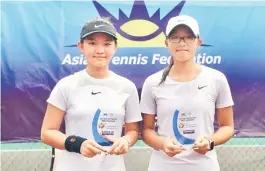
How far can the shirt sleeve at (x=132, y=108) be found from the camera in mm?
2012

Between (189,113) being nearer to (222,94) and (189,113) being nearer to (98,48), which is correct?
(222,94)

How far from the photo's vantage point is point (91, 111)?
1889 millimetres

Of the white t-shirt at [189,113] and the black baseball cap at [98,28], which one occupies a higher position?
the black baseball cap at [98,28]

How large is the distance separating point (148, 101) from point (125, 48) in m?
2.27

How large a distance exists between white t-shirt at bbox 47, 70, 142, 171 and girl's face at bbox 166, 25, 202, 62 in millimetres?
297

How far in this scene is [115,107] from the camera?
76.0 inches

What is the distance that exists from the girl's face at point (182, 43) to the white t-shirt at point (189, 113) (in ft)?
0.41

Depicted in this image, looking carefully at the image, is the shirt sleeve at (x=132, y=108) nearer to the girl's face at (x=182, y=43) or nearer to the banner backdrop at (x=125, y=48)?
the girl's face at (x=182, y=43)

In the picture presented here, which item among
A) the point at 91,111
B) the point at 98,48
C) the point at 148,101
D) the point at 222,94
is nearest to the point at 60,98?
the point at 91,111

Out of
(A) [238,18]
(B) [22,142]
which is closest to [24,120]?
(B) [22,142]

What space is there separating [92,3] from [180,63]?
2.37 metres

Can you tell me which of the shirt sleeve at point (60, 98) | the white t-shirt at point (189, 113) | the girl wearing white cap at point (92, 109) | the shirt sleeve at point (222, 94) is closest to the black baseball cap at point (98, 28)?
the girl wearing white cap at point (92, 109)

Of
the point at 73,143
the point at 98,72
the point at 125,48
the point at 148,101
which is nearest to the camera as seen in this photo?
the point at 73,143

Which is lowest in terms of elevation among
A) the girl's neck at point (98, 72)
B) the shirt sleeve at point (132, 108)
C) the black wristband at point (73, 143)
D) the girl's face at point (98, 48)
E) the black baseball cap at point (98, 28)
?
the black wristband at point (73, 143)
